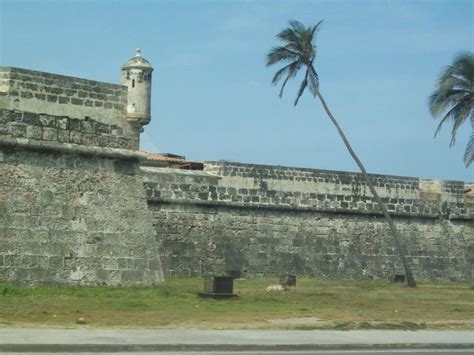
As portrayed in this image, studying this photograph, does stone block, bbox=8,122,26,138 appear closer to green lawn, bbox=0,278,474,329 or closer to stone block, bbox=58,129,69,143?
stone block, bbox=58,129,69,143

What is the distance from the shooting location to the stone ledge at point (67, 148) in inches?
690

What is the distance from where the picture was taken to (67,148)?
18266 millimetres

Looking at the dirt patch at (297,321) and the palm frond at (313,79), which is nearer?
the dirt patch at (297,321)

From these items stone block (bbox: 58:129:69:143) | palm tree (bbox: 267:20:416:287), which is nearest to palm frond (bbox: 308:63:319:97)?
palm tree (bbox: 267:20:416:287)

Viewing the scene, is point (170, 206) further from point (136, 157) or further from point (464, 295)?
point (464, 295)

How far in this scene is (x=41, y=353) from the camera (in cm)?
1101

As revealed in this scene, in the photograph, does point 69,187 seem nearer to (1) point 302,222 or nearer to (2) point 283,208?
(2) point 283,208

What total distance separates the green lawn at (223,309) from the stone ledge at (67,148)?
8.98 ft

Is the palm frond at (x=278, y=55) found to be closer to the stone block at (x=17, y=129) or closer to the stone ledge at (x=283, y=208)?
the stone ledge at (x=283, y=208)

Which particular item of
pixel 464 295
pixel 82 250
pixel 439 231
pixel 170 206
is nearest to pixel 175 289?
pixel 82 250

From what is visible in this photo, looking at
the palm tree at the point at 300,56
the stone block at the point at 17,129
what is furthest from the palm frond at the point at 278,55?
the stone block at the point at 17,129

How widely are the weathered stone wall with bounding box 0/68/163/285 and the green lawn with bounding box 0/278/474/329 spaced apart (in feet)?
1.92

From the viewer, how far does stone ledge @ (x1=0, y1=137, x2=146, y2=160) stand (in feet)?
57.5

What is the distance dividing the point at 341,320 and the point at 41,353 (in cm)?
640
